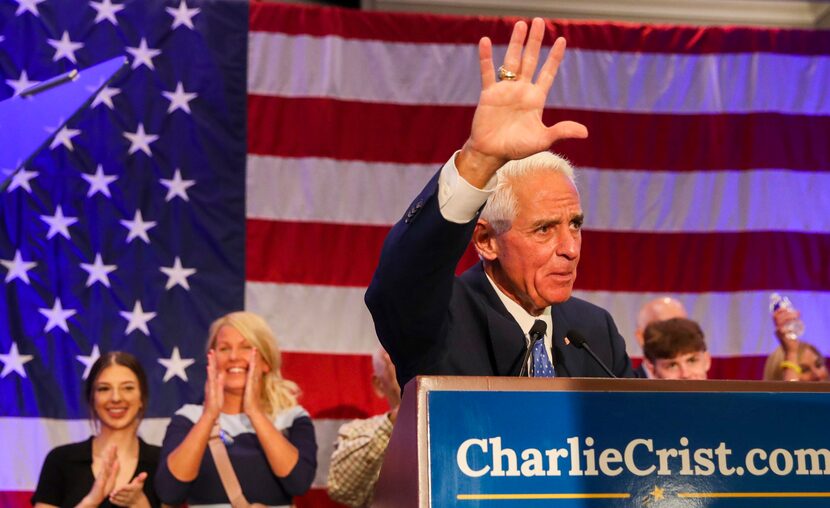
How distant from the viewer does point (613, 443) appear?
1.35m

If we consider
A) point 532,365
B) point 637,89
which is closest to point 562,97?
point 637,89

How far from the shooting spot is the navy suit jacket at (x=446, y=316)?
167cm


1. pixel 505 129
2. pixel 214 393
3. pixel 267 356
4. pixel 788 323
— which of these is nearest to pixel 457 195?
pixel 505 129

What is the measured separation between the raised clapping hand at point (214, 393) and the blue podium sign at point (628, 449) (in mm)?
2701

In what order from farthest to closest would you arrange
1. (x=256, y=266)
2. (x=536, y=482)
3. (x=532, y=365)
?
(x=256, y=266), (x=532, y=365), (x=536, y=482)

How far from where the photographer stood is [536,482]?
131 cm

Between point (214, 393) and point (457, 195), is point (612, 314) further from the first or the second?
point (457, 195)

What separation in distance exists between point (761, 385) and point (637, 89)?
4.36 m

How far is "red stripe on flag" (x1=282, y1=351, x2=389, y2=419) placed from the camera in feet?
16.7

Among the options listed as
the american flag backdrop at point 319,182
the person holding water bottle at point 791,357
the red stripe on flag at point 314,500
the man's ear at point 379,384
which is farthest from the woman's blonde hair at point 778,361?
the red stripe on flag at point 314,500

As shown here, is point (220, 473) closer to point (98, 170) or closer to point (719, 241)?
point (98, 170)

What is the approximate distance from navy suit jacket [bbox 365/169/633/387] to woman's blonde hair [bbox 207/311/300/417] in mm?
2024

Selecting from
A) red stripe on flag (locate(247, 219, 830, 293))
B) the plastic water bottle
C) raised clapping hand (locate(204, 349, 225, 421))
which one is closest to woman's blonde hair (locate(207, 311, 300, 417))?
raised clapping hand (locate(204, 349, 225, 421))

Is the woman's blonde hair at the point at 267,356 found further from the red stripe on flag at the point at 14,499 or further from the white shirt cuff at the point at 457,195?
the white shirt cuff at the point at 457,195
